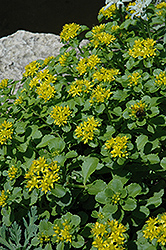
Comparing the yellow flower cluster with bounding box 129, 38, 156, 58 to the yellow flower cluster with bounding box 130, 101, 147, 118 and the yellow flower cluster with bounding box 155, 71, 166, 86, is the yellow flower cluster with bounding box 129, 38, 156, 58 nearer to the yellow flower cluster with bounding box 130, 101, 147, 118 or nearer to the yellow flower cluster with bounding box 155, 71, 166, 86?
the yellow flower cluster with bounding box 155, 71, 166, 86

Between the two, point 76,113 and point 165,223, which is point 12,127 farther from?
point 165,223

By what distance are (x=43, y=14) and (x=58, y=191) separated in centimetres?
415

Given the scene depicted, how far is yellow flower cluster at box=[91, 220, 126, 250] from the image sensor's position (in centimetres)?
163

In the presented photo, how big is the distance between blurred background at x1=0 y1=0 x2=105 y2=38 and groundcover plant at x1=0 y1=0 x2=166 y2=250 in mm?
2651

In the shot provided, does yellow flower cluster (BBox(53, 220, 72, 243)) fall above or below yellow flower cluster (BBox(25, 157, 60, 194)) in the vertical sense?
below

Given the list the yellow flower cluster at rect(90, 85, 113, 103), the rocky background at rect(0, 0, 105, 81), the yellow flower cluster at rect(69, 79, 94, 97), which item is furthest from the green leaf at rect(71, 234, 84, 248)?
the rocky background at rect(0, 0, 105, 81)

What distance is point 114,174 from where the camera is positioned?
1989 millimetres

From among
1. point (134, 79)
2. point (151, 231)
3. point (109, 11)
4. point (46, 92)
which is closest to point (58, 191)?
point (151, 231)

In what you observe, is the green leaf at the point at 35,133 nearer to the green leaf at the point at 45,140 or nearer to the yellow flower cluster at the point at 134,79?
the green leaf at the point at 45,140

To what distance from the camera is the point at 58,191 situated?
1763mm

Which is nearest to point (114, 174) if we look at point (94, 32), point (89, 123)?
point (89, 123)

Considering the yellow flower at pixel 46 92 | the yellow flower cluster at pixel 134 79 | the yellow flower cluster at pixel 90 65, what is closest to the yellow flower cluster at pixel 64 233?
the yellow flower at pixel 46 92

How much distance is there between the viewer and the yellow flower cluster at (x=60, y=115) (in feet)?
6.79

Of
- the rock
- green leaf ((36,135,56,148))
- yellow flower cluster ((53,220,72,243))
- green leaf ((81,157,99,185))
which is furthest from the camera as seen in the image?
the rock
